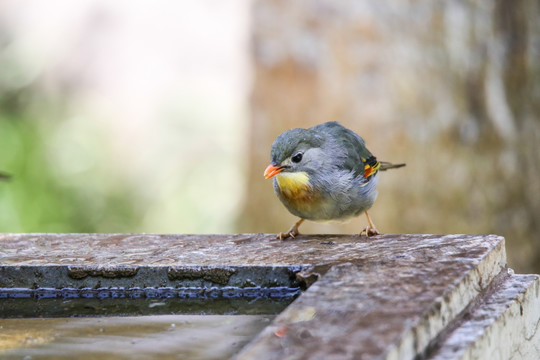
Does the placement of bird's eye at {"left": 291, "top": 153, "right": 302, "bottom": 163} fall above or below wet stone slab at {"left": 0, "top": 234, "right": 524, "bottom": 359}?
above

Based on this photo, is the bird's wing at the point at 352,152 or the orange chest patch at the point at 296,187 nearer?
the orange chest patch at the point at 296,187

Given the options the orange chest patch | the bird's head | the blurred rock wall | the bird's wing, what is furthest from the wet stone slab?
the blurred rock wall

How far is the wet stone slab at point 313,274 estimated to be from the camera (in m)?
2.14

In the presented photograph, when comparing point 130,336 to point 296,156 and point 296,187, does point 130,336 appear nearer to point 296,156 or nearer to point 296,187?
point 296,187

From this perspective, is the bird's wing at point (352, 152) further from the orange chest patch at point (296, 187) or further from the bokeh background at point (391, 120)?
the bokeh background at point (391, 120)

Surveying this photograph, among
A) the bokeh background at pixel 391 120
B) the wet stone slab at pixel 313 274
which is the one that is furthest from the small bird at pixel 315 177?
the bokeh background at pixel 391 120

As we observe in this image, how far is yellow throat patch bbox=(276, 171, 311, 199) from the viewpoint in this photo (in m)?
4.23

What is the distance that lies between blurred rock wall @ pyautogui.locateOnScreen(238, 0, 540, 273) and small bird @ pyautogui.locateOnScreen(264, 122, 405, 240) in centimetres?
168

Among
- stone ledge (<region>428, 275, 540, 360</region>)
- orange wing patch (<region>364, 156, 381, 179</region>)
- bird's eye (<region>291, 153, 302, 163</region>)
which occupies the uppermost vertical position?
bird's eye (<region>291, 153, 302, 163</region>)

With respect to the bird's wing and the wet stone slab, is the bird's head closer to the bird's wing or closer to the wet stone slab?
the bird's wing

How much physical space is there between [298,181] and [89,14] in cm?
710

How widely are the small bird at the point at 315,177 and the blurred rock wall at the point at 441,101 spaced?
1.68 m

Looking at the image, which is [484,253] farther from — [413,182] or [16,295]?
[413,182]

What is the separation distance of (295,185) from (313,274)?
4.33 feet
